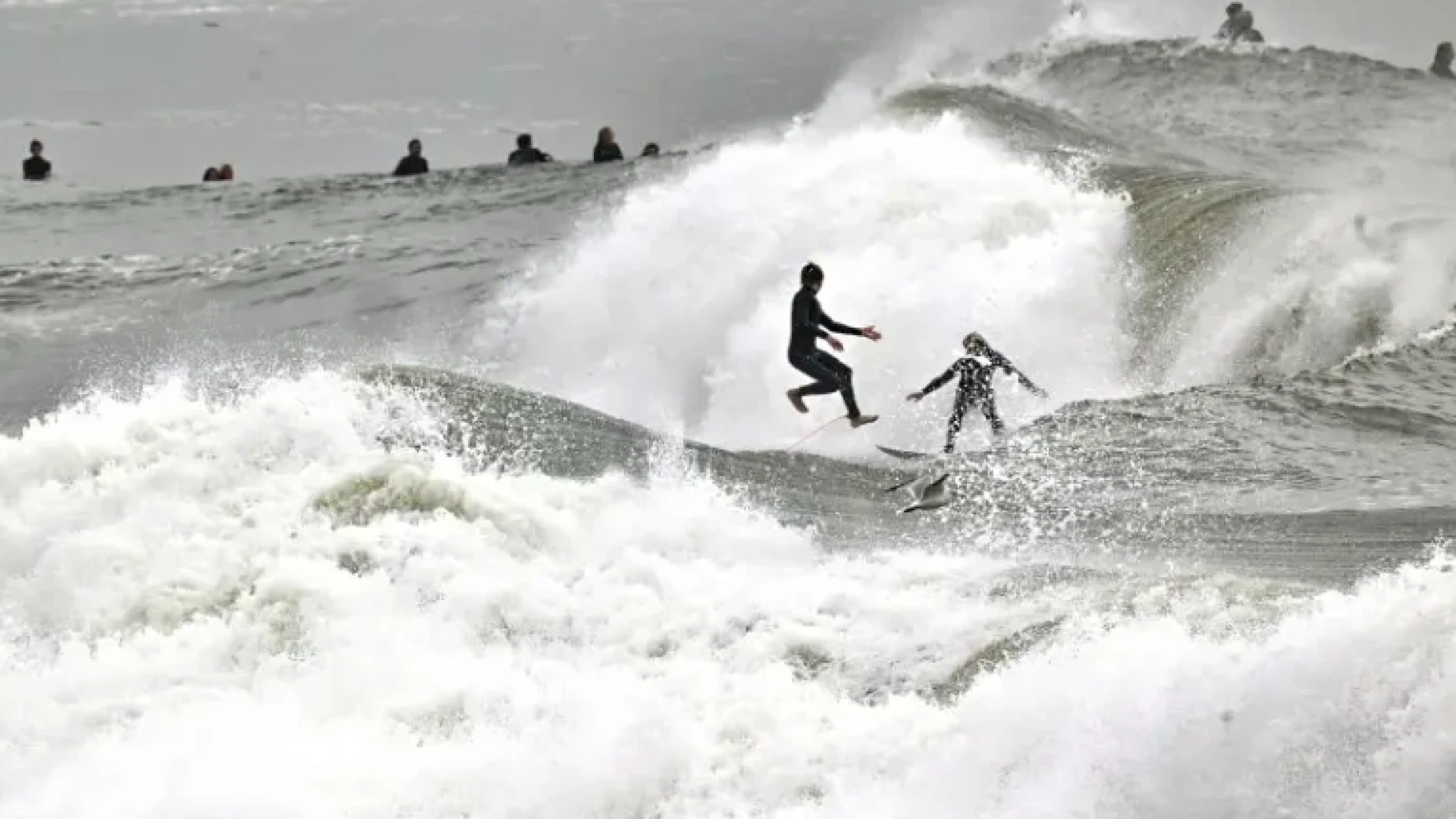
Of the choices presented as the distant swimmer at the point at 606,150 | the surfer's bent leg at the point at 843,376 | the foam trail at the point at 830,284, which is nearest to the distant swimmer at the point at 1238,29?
the distant swimmer at the point at 606,150

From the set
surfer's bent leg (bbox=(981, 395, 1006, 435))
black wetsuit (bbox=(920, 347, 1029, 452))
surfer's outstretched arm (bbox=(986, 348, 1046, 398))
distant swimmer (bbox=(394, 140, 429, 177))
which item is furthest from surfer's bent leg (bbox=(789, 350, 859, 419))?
distant swimmer (bbox=(394, 140, 429, 177))

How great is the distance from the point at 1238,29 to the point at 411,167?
49.9ft

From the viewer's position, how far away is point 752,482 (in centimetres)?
1230

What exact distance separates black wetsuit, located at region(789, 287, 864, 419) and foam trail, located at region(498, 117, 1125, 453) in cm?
49

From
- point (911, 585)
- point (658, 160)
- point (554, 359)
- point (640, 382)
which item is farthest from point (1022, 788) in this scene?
point (658, 160)

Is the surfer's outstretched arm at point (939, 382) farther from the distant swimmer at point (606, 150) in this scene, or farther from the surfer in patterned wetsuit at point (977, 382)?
the distant swimmer at point (606, 150)

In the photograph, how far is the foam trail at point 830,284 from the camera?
53.9ft

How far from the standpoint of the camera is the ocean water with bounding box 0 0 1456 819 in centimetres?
703

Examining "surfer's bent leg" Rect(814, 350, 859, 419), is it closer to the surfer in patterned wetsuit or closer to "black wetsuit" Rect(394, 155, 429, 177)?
the surfer in patterned wetsuit

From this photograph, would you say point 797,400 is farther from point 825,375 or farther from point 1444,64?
point 1444,64

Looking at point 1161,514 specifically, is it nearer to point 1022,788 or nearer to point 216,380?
point 1022,788

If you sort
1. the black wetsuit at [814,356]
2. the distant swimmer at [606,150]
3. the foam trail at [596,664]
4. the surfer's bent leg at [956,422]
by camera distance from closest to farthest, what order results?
the foam trail at [596,664], the surfer's bent leg at [956,422], the black wetsuit at [814,356], the distant swimmer at [606,150]

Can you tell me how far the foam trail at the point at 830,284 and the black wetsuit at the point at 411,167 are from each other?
28.1 feet

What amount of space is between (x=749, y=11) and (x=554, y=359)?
44419 mm
